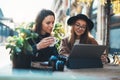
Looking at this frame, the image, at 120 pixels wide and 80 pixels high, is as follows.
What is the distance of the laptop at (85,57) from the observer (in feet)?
7.73

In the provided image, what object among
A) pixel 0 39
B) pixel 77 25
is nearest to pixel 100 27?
pixel 77 25

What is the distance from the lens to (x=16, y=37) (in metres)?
2.19

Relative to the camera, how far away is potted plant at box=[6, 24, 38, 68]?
2.15 metres

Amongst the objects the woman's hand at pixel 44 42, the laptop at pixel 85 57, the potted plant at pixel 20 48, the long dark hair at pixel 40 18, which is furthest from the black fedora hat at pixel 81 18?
the potted plant at pixel 20 48

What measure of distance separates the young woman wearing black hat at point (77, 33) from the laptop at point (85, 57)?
0.46 m

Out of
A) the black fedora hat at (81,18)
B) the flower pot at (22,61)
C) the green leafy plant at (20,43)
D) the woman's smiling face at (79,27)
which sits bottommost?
the flower pot at (22,61)

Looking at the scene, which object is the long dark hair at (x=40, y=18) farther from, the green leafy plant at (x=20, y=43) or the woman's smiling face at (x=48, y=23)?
the green leafy plant at (x=20, y=43)

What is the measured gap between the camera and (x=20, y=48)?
216cm

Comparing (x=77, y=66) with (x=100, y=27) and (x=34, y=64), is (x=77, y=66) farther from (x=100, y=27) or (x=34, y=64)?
(x=100, y=27)

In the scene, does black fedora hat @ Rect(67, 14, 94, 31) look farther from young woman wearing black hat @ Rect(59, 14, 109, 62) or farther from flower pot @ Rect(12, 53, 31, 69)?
flower pot @ Rect(12, 53, 31, 69)

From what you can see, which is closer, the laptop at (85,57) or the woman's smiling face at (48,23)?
the laptop at (85,57)

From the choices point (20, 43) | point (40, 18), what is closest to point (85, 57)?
point (40, 18)

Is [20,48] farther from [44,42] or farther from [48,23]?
[48,23]

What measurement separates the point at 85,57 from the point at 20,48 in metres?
0.58
